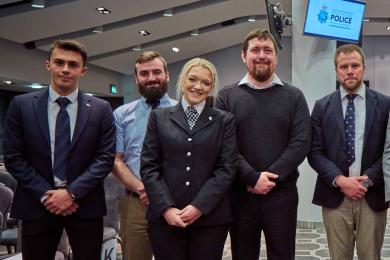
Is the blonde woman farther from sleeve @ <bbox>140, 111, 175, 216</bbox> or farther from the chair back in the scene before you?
the chair back

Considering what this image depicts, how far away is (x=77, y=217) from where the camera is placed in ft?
7.28

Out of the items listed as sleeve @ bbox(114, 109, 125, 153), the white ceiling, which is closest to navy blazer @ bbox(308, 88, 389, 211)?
sleeve @ bbox(114, 109, 125, 153)

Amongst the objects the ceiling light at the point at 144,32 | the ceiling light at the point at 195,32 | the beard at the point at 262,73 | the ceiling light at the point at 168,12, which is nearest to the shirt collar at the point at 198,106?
the beard at the point at 262,73

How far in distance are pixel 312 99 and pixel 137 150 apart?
3472mm

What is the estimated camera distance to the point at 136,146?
8.56 ft

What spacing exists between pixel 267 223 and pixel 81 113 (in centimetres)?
115

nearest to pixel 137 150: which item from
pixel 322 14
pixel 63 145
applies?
pixel 63 145

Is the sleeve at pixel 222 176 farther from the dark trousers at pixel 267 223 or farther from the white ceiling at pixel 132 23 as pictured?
the white ceiling at pixel 132 23

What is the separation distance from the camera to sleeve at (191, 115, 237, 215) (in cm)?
210

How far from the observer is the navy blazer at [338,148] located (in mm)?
2525

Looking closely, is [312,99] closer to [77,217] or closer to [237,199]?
[237,199]

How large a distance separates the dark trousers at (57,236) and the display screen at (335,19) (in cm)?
368

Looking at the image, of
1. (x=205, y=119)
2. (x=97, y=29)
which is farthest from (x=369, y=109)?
(x=97, y=29)

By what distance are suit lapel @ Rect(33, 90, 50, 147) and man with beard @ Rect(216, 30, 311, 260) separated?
0.98m
